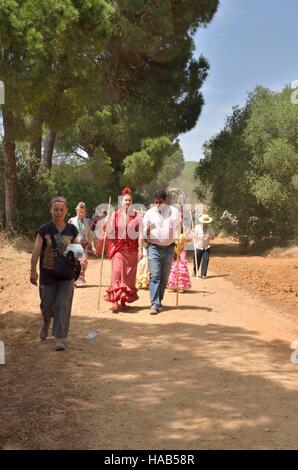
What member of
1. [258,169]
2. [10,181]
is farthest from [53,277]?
[258,169]

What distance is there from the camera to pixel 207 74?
89.5 ft

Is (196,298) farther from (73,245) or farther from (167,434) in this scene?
(167,434)

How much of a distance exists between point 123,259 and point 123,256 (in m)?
0.06

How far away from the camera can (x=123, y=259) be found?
9.34m

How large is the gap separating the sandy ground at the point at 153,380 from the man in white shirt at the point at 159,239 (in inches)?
17.3

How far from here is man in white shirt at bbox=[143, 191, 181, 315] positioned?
9.12 m

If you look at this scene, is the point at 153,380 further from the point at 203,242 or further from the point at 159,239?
the point at 203,242

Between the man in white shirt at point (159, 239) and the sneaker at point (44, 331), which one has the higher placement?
the man in white shirt at point (159, 239)

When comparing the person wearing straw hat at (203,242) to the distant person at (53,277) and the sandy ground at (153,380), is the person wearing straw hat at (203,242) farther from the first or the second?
the distant person at (53,277)

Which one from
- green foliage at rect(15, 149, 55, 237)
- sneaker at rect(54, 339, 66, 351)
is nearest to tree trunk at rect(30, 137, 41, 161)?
green foliage at rect(15, 149, 55, 237)

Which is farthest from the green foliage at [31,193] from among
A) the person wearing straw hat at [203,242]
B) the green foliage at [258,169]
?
the green foliage at [258,169]

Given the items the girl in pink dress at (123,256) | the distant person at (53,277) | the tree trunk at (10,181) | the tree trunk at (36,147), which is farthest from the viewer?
the tree trunk at (36,147)

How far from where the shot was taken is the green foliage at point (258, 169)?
24766mm

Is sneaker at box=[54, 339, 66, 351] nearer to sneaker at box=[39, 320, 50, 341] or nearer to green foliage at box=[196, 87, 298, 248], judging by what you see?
sneaker at box=[39, 320, 50, 341]
